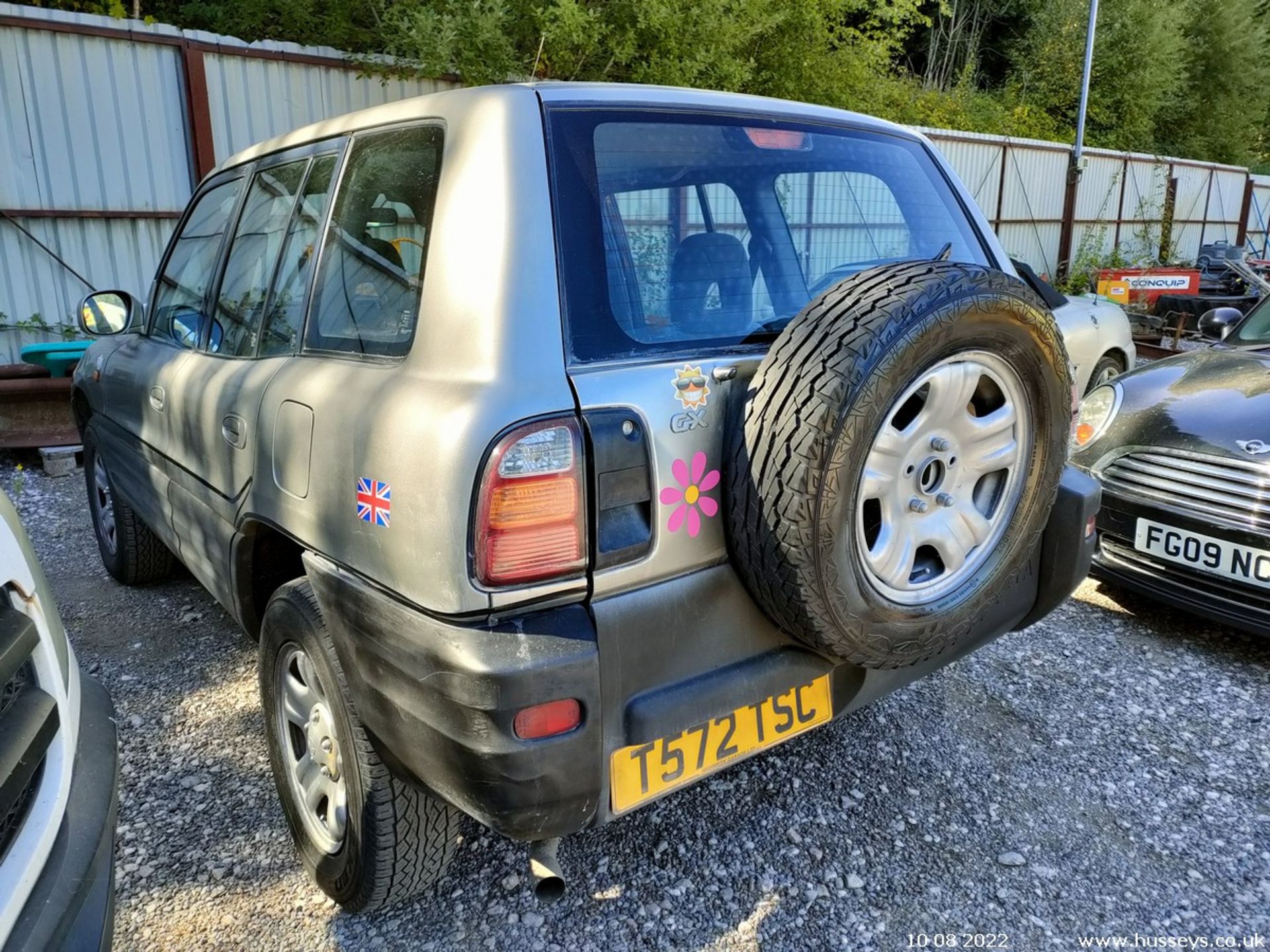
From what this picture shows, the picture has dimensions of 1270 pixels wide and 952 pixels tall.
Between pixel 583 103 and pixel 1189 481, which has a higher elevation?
pixel 583 103

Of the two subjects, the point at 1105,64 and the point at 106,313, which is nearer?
the point at 106,313

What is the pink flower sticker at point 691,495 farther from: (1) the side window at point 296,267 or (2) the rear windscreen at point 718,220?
(1) the side window at point 296,267

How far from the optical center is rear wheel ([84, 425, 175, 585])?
3844 millimetres

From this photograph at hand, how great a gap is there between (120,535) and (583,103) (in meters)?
3.08

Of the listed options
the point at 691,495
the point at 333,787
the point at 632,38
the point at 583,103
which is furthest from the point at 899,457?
the point at 632,38

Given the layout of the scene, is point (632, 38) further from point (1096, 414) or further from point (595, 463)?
point (595, 463)

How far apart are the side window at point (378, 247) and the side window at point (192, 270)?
931 millimetres

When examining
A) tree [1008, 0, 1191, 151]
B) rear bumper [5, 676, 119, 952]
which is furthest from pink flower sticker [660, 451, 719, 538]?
tree [1008, 0, 1191, 151]

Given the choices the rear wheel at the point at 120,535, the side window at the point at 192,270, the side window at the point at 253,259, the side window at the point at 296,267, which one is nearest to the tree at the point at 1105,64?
the side window at the point at 192,270

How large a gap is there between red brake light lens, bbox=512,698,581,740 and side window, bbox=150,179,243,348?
6.30 feet

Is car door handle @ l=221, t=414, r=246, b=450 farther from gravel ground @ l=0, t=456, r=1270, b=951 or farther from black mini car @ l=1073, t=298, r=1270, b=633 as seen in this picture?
black mini car @ l=1073, t=298, r=1270, b=633

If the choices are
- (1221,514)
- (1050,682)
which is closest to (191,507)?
(1050,682)

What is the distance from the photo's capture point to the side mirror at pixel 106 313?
3.49 metres

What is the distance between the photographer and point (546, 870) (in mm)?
1773
